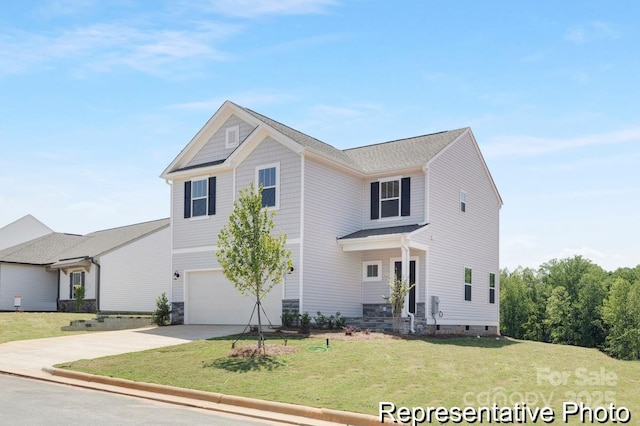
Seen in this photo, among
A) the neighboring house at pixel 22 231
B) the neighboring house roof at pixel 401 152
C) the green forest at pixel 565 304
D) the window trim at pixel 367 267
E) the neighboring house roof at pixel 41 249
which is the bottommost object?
the green forest at pixel 565 304

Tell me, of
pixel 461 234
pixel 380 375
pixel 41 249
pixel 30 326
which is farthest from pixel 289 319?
pixel 41 249

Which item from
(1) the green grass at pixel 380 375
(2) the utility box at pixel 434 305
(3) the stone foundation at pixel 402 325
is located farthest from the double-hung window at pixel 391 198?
(1) the green grass at pixel 380 375

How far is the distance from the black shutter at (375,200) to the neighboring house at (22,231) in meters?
29.3

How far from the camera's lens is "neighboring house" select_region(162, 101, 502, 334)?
76.6ft

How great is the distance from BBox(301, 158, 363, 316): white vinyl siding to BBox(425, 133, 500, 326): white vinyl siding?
2983 millimetres

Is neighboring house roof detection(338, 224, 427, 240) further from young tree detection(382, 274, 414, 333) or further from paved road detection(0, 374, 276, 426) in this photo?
paved road detection(0, 374, 276, 426)

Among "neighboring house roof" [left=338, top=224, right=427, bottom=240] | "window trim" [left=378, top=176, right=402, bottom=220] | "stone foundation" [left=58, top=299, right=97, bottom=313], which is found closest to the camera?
"neighboring house roof" [left=338, top=224, right=427, bottom=240]

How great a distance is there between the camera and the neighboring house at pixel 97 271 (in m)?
35.0

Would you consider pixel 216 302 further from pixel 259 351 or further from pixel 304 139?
pixel 259 351

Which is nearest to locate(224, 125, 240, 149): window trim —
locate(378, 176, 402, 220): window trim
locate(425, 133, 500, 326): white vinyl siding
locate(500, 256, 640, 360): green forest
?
locate(378, 176, 402, 220): window trim

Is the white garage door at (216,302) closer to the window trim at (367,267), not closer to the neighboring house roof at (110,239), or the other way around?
the window trim at (367,267)

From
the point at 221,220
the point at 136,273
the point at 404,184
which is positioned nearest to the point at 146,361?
the point at 221,220

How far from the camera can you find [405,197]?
82.5 feet

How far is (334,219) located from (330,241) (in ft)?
2.84
